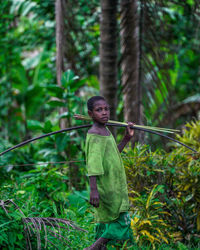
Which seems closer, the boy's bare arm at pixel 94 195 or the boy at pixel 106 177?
the boy's bare arm at pixel 94 195

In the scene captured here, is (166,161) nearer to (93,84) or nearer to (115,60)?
(115,60)

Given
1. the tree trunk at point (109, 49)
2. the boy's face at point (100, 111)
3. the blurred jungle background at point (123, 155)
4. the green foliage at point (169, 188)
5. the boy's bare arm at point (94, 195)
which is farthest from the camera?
the tree trunk at point (109, 49)

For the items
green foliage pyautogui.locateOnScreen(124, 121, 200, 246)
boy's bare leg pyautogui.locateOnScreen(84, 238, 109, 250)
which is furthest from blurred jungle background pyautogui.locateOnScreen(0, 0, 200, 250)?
boy's bare leg pyautogui.locateOnScreen(84, 238, 109, 250)

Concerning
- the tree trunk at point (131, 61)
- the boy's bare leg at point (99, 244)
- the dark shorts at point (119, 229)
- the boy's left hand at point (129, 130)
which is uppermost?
the tree trunk at point (131, 61)

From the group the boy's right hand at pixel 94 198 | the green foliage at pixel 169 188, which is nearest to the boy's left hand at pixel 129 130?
the green foliage at pixel 169 188

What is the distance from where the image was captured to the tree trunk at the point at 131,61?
4.13 m

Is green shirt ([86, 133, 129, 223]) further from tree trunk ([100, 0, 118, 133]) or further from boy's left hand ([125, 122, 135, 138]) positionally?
tree trunk ([100, 0, 118, 133])

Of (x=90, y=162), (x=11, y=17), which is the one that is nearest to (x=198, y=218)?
(x=90, y=162)

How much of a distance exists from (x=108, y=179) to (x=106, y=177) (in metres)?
0.02

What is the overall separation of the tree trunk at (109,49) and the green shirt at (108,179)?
1.86m

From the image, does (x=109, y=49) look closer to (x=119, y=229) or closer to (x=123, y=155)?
(x=123, y=155)

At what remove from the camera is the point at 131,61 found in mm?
4262

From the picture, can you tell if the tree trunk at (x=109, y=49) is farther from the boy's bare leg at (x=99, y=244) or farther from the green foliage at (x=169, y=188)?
the boy's bare leg at (x=99, y=244)

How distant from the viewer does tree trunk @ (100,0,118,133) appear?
409cm
